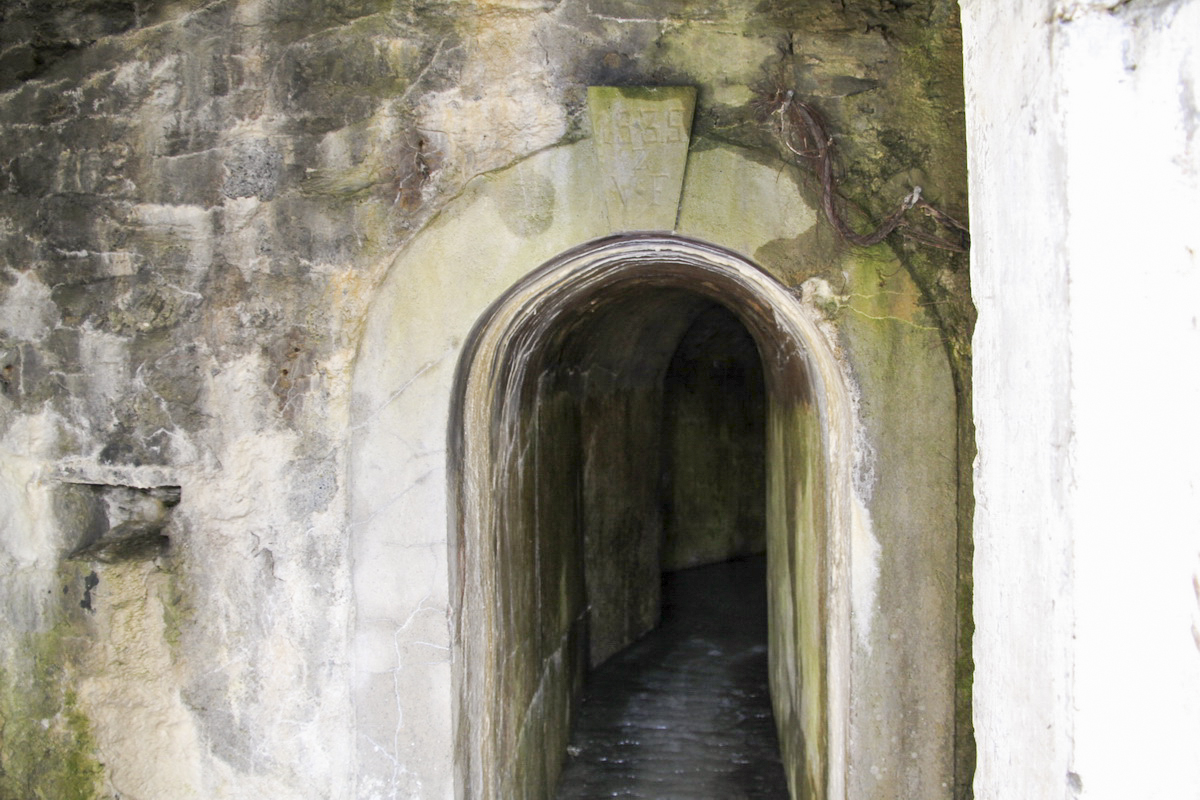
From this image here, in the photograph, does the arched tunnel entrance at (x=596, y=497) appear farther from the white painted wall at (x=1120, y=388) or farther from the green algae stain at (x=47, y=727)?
the white painted wall at (x=1120, y=388)

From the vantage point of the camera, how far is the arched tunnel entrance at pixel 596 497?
2844 mm

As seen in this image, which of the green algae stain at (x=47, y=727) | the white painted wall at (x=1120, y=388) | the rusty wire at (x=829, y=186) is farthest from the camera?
the green algae stain at (x=47, y=727)

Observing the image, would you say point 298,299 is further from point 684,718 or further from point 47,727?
point 684,718

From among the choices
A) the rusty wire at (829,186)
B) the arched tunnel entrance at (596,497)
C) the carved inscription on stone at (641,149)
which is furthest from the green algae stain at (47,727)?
the rusty wire at (829,186)

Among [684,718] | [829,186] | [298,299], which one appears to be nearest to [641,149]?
[829,186]

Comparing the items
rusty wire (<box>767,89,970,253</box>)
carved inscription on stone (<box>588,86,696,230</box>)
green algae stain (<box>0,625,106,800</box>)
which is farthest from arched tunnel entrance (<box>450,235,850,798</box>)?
green algae stain (<box>0,625,106,800</box>)

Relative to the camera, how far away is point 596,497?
5.89 metres

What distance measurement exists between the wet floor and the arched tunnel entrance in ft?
0.62

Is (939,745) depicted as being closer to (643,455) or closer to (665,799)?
(665,799)

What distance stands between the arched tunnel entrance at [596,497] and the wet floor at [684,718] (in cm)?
19

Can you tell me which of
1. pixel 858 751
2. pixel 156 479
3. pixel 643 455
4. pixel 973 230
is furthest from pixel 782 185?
pixel 643 455

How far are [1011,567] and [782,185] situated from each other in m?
1.45

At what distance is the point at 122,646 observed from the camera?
9.05ft

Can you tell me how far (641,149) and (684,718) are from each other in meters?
3.93
